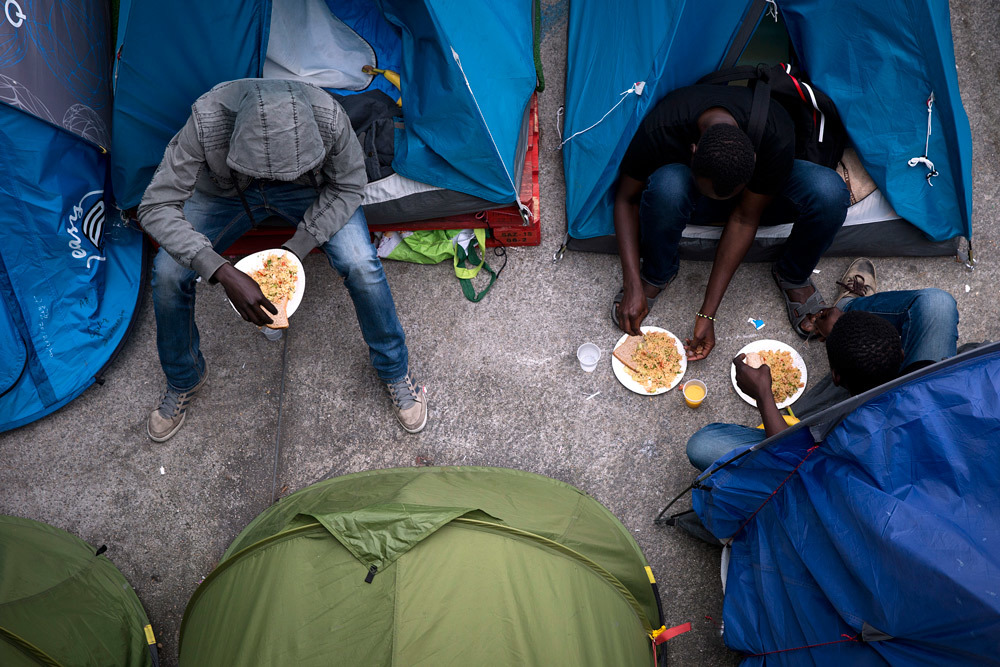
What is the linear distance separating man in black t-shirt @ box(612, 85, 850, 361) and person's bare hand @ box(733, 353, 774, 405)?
0.33 meters

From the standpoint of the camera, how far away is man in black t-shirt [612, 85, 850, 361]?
2.17 m

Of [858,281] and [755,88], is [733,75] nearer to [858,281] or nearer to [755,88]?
[755,88]

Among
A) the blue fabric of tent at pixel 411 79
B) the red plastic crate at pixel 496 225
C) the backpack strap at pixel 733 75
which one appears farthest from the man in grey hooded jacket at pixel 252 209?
the backpack strap at pixel 733 75

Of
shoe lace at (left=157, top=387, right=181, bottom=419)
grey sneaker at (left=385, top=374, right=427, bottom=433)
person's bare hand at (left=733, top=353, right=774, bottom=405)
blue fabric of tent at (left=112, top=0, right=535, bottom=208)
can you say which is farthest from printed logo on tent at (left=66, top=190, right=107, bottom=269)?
person's bare hand at (left=733, top=353, right=774, bottom=405)

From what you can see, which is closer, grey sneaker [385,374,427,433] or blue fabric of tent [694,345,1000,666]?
blue fabric of tent [694,345,1000,666]

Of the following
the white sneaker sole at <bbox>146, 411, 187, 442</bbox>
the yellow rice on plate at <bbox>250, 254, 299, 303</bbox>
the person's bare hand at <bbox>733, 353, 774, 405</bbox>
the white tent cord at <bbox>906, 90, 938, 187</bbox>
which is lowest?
the white sneaker sole at <bbox>146, 411, 187, 442</bbox>

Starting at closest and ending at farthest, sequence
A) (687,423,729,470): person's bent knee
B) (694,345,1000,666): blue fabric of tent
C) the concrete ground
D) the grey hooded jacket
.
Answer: (694,345,1000,666): blue fabric of tent → the grey hooded jacket → (687,423,729,470): person's bent knee → the concrete ground

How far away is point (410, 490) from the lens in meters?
2.03

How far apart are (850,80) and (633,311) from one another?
1.25 metres

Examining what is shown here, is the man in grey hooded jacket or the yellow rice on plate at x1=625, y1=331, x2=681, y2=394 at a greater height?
the man in grey hooded jacket

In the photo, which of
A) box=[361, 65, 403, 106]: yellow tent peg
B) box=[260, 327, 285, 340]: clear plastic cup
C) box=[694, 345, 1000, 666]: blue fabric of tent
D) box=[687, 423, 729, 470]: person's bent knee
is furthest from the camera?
box=[361, 65, 403, 106]: yellow tent peg

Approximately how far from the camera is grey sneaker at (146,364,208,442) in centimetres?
259

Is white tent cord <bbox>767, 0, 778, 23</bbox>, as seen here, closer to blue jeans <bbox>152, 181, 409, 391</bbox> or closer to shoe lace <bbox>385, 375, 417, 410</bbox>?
blue jeans <bbox>152, 181, 409, 391</bbox>

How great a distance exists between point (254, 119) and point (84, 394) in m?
1.51
